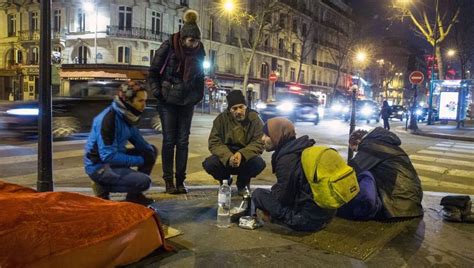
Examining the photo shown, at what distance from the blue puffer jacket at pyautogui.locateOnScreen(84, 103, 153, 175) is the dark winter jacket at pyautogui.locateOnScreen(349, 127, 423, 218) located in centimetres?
246

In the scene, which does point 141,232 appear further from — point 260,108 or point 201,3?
point 201,3

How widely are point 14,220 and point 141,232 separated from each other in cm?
89

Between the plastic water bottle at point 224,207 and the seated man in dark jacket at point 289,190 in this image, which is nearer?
the seated man in dark jacket at point 289,190

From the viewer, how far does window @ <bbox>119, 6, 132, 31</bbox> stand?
1561 inches

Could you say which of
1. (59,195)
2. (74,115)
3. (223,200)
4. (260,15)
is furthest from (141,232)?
(260,15)

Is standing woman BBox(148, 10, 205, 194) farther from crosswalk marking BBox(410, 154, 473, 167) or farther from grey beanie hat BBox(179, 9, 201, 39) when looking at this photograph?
crosswalk marking BBox(410, 154, 473, 167)

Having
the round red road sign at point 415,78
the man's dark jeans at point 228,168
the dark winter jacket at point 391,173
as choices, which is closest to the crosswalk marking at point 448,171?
the dark winter jacket at point 391,173

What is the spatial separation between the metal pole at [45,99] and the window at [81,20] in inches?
1511

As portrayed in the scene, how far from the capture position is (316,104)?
24.8m

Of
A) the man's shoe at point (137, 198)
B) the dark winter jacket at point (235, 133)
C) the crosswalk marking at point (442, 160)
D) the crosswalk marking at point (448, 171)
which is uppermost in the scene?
the dark winter jacket at point (235, 133)

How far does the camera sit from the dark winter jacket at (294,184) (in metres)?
3.98

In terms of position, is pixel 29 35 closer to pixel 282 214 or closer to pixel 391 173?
pixel 282 214

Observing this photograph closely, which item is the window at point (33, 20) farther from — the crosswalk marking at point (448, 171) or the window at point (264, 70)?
the crosswalk marking at point (448, 171)

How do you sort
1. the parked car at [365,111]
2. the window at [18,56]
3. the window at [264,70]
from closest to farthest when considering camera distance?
the parked car at [365,111], the window at [18,56], the window at [264,70]
